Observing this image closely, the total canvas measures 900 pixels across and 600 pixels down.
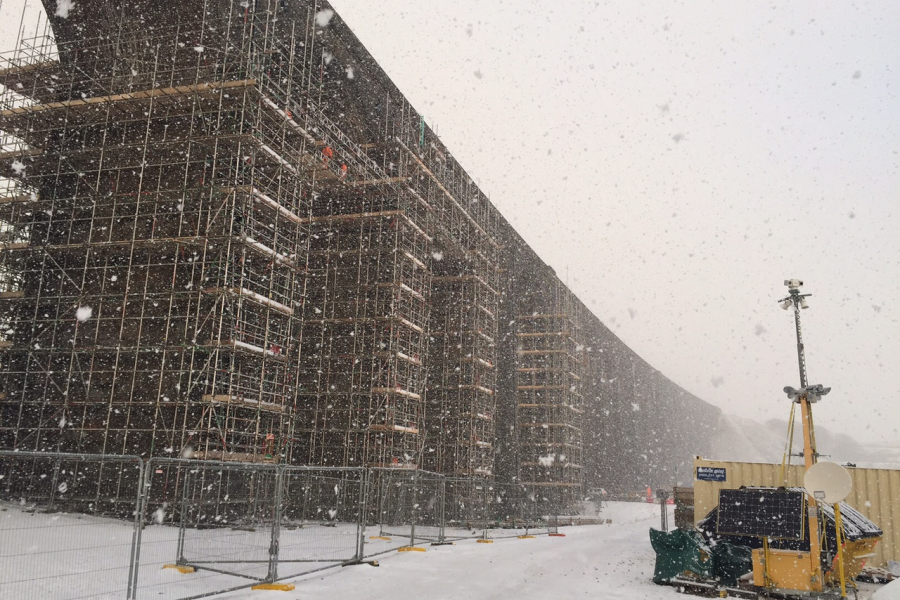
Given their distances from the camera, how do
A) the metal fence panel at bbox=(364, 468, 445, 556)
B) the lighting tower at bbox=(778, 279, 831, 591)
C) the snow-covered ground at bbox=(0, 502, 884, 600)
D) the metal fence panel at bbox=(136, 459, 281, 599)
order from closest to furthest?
1. the snow-covered ground at bbox=(0, 502, 884, 600)
2. the metal fence panel at bbox=(136, 459, 281, 599)
3. the lighting tower at bbox=(778, 279, 831, 591)
4. the metal fence panel at bbox=(364, 468, 445, 556)

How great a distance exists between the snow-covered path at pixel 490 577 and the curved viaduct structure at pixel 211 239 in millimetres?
7832

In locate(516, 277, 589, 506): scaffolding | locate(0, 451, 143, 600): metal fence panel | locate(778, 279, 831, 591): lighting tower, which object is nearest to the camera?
locate(0, 451, 143, 600): metal fence panel

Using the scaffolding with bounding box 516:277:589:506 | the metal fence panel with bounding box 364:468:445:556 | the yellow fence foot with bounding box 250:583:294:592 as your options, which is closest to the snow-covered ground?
the yellow fence foot with bounding box 250:583:294:592

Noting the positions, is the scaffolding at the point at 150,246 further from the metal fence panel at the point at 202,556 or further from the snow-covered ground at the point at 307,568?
the metal fence panel at the point at 202,556

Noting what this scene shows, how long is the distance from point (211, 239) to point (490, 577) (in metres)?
12.9

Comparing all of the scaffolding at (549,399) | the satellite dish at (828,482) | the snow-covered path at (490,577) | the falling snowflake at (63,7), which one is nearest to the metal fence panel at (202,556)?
the snow-covered path at (490,577)

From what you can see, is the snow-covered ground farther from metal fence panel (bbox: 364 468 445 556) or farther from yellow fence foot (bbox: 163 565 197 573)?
metal fence panel (bbox: 364 468 445 556)

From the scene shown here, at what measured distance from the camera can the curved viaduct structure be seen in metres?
19.6

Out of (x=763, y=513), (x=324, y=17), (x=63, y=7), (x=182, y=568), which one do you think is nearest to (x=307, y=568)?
(x=182, y=568)

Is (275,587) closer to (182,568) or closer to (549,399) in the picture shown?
(182,568)

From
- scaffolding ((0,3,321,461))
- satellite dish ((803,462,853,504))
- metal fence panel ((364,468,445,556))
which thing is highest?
scaffolding ((0,3,321,461))

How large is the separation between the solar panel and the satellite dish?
773 millimetres

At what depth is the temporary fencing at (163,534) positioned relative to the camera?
7.64 metres

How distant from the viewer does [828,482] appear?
10.4 m
